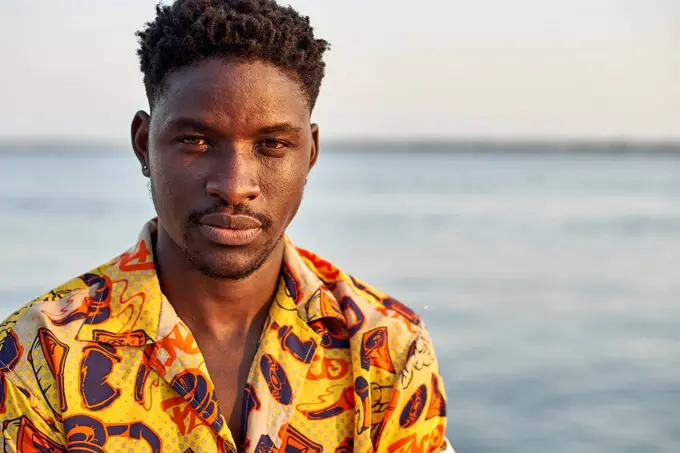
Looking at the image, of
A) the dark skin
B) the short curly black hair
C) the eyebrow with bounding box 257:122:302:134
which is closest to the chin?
the dark skin

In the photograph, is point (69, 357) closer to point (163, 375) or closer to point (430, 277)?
point (163, 375)

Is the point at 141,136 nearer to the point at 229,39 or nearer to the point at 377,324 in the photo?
the point at 229,39

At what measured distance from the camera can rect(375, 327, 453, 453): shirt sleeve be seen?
10.6 feet

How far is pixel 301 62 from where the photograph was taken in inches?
124

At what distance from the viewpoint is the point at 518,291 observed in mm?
15094

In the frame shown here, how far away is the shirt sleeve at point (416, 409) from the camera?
3221 millimetres

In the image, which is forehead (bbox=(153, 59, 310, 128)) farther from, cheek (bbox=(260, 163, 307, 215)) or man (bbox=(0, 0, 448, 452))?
cheek (bbox=(260, 163, 307, 215))

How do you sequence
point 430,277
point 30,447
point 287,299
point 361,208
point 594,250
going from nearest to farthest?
point 30,447
point 287,299
point 430,277
point 594,250
point 361,208

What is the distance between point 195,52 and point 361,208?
30.7 meters

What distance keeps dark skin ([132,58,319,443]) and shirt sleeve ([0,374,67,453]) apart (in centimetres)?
51

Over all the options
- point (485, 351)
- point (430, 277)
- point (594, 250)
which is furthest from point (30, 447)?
point (594, 250)

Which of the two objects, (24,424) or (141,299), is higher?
(141,299)

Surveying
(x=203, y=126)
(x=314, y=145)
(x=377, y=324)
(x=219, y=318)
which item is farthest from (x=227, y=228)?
(x=377, y=324)

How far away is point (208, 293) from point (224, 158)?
478 millimetres
